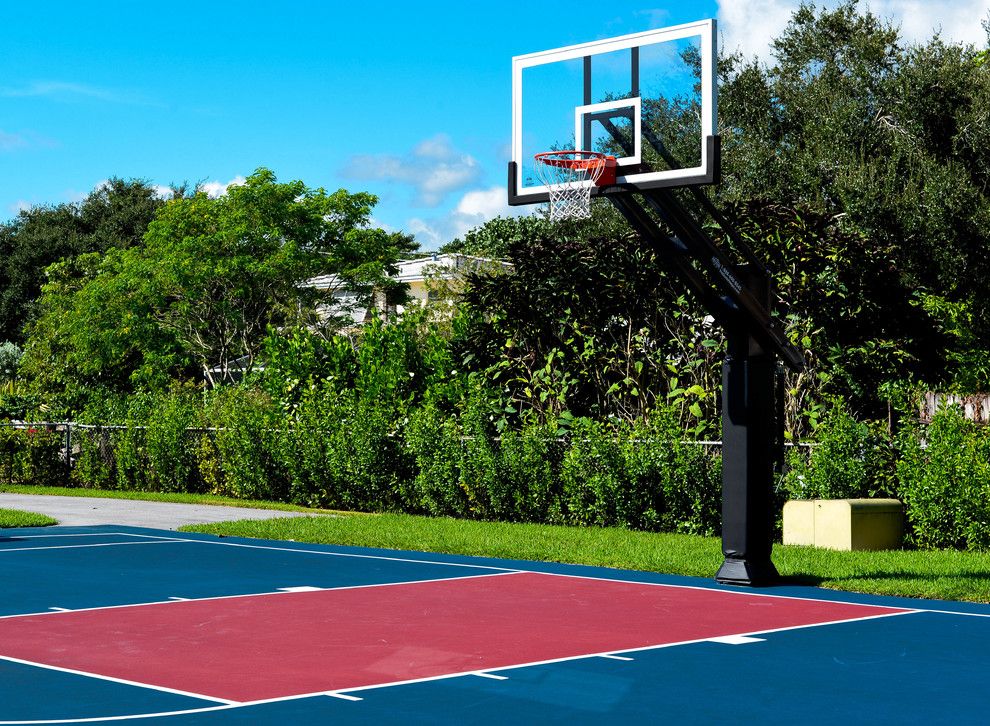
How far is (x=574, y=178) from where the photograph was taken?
632 inches

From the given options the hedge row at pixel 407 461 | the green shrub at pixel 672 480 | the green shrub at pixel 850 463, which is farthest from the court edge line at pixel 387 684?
the hedge row at pixel 407 461

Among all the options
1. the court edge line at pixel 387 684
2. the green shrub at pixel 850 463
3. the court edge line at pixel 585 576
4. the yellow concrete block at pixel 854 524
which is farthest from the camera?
the green shrub at pixel 850 463

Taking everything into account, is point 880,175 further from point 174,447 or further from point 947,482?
point 174,447

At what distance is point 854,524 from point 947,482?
1.34 m

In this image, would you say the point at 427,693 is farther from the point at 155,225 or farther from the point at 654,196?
the point at 155,225

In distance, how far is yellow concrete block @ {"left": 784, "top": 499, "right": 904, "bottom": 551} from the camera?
63.6 ft

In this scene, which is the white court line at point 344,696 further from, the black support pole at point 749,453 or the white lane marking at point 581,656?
the black support pole at point 749,453

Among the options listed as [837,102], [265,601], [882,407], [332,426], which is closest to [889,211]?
[837,102]

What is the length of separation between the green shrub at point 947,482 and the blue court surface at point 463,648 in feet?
12.5

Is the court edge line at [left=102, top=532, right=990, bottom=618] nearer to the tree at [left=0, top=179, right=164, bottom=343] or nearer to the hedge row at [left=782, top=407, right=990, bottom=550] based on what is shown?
the hedge row at [left=782, top=407, right=990, bottom=550]

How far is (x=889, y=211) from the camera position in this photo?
29875 millimetres

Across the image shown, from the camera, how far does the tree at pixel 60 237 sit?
68.1 meters

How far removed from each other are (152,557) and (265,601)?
520cm

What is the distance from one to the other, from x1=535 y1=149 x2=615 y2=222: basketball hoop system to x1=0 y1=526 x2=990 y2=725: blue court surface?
4275 millimetres
